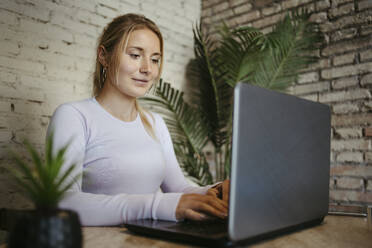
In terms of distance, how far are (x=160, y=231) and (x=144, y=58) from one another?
3.09 feet

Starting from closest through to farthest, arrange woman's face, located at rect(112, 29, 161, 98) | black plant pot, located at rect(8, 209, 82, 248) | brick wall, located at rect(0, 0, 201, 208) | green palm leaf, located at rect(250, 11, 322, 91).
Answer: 1. black plant pot, located at rect(8, 209, 82, 248)
2. woman's face, located at rect(112, 29, 161, 98)
3. brick wall, located at rect(0, 0, 201, 208)
4. green palm leaf, located at rect(250, 11, 322, 91)

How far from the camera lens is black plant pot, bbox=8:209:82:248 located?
0.46 meters

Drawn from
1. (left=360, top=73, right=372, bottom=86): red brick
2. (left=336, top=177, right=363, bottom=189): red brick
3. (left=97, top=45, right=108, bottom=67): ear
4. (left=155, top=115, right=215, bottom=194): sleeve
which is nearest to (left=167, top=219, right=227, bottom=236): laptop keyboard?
(left=155, top=115, right=215, bottom=194): sleeve

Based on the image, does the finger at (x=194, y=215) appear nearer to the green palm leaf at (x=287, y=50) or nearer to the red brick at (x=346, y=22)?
the green palm leaf at (x=287, y=50)

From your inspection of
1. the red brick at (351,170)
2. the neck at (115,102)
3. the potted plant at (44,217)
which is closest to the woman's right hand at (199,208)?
the potted plant at (44,217)

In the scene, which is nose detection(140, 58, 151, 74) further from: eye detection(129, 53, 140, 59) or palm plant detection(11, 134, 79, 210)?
palm plant detection(11, 134, 79, 210)

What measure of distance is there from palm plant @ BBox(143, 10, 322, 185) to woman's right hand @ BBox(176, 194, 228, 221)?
5.03 ft

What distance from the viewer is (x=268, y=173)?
63cm

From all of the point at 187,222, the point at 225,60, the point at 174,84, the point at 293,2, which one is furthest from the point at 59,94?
the point at 293,2

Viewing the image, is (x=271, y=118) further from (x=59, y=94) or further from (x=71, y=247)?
(x=59, y=94)

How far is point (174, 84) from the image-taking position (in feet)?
8.94

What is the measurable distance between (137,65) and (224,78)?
1.15 meters

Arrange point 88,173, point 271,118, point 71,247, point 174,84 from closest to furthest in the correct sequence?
point 71,247, point 271,118, point 88,173, point 174,84

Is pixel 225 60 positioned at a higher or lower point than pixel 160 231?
higher
